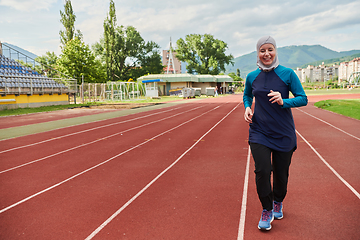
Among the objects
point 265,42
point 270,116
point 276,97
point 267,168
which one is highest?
point 265,42

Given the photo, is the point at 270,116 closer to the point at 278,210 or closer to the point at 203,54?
the point at 278,210

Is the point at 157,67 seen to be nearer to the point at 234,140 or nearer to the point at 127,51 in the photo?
the point at 127,51

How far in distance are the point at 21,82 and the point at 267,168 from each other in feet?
76.1

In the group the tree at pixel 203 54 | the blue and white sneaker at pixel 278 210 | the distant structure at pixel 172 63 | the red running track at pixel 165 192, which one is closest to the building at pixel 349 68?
the distant structure at pixel 172 63

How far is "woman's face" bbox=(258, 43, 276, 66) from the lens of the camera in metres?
2.77

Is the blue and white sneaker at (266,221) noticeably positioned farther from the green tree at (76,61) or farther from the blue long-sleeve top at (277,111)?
the green tree at (76,61)

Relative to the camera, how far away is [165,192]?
427cm

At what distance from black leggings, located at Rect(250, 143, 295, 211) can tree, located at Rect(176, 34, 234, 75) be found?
69.7 m

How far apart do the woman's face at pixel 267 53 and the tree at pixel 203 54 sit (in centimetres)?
6964

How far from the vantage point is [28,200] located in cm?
405

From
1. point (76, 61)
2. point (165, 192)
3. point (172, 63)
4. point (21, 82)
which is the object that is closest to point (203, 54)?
point (172, 63)

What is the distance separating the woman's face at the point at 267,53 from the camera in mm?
2768

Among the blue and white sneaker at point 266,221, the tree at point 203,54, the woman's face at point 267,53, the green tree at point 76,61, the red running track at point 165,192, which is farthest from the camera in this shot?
the tree at point 203,54

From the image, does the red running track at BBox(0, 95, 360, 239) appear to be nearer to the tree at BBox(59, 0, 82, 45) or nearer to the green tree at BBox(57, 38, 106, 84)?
the green tree at BBox(57, 38, 106, 84)
